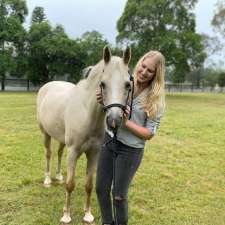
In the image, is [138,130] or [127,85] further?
[138,130]

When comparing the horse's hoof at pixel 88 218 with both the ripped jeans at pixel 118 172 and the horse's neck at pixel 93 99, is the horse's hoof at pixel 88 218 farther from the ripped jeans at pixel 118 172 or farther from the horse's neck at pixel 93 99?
the horse's neck at pixel 93 99

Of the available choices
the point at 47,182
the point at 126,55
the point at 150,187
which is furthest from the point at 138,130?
the point at 47,182

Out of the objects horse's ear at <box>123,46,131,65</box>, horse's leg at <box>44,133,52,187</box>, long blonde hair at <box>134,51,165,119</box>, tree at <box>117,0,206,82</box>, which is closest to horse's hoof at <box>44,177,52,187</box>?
horse's leg at <box>44,133,52,187</box>

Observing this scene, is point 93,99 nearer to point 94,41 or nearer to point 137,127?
point 137,127

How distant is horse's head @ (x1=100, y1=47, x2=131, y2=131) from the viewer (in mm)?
2377

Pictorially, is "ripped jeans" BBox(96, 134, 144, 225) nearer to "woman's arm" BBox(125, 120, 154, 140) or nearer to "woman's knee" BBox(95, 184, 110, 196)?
"woman's knee" BBox(95, 184, 110, 196)

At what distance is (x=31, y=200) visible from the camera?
4234mm

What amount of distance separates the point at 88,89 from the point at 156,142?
5.06m

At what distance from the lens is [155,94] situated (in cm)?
267

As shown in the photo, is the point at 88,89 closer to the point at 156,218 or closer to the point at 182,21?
the point at 156,218

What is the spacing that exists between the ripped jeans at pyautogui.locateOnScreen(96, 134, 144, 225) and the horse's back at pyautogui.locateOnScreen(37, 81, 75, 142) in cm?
122

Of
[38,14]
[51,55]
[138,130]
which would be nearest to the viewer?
[138,130]

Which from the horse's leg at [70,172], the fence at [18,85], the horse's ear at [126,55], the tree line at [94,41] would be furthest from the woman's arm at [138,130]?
the fence at [18,85]

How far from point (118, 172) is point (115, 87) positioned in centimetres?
77
